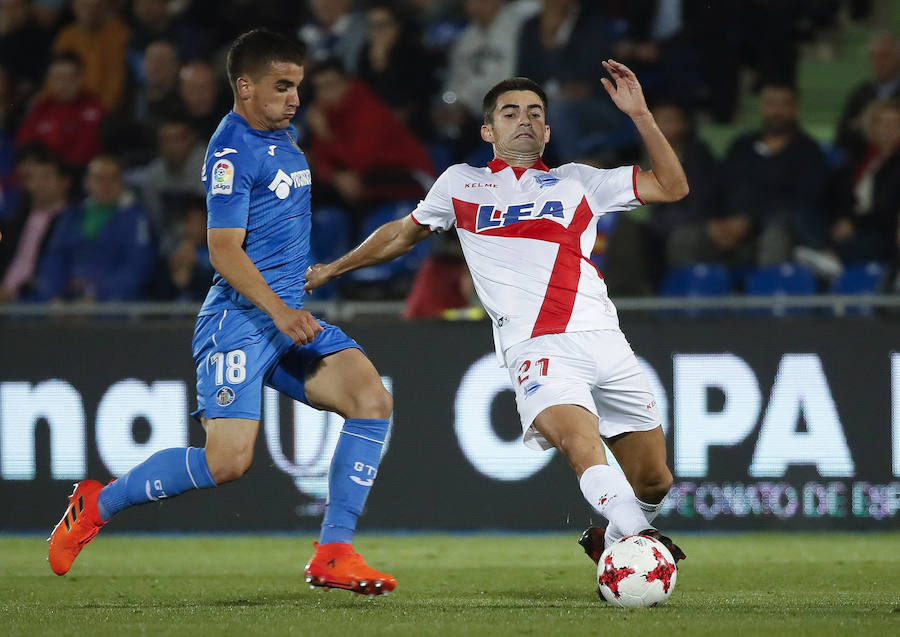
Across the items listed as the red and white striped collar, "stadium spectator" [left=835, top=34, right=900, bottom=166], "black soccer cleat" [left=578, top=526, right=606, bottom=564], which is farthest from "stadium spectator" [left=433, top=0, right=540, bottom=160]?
"black soccer cleat" [left=578, top=526, right=606, bottom=564]

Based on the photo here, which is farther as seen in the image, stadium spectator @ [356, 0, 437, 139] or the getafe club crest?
stadium spectator @ [356, 0, 437, 139]

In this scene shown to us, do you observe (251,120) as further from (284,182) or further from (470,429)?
(470,429)

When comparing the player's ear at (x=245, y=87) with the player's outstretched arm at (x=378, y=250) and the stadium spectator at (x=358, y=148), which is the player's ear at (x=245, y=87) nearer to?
the player's outstretched arm at (x=378, y=250)

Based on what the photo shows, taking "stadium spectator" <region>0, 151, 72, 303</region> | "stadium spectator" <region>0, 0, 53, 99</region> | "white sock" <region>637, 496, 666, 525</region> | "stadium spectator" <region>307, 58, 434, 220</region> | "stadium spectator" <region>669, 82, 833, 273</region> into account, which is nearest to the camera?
"white sock" <region>637, 496, 666, 525</region>

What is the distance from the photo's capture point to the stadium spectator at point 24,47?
14.2 m

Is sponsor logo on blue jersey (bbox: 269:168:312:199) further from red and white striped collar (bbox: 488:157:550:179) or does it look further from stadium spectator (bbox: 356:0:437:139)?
stadium spectator (bbox: 356:0:437:139)

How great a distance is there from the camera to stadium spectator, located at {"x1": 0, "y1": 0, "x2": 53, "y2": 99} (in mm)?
14234

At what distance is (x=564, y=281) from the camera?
19.7 feet

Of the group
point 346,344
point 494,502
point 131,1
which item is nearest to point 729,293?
point 494,502

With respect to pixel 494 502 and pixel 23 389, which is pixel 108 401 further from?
pixel 494 502

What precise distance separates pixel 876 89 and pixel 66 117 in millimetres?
7339


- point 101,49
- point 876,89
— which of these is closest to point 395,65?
point 101,49

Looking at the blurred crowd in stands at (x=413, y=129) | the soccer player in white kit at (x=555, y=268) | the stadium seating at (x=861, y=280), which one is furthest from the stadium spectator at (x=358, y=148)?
the soccer player in white kit at (x=555, y=268)

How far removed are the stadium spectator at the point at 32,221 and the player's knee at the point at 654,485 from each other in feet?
22.6
